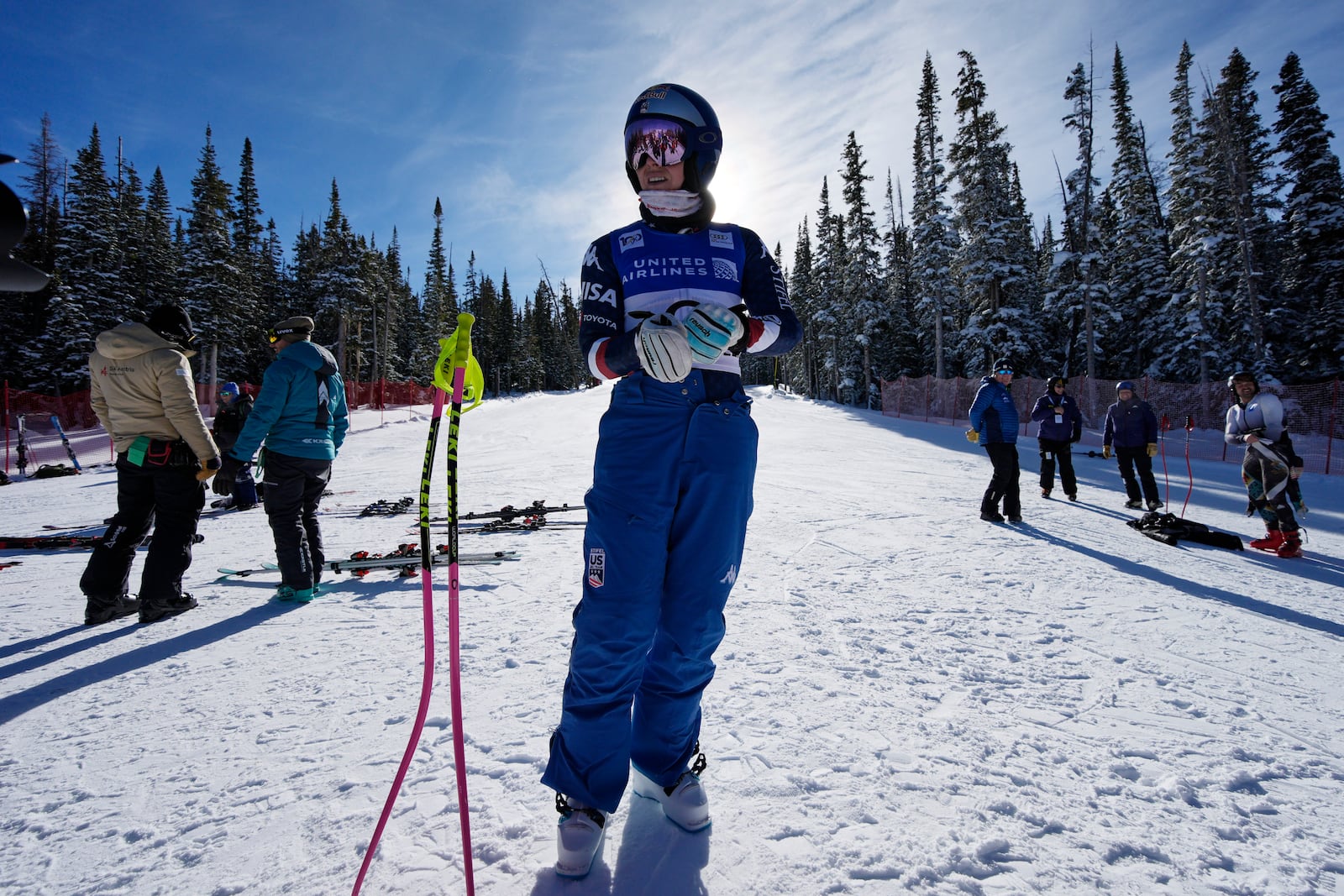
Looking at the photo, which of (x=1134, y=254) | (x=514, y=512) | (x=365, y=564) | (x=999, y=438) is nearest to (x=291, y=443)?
(x=365, y=564)

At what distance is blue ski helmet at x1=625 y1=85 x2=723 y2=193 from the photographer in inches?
84.9

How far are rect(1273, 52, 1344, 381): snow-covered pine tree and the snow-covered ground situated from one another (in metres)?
29.4

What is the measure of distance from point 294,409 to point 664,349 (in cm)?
427

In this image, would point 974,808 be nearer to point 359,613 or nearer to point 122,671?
point 359,613

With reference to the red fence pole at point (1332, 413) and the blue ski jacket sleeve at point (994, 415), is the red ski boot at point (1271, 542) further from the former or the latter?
the red fence pole at point (1332, 413)

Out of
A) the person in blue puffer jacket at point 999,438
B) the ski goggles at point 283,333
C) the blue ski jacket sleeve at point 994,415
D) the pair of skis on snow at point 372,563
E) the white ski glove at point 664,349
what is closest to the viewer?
the white ski glove at point 664,349

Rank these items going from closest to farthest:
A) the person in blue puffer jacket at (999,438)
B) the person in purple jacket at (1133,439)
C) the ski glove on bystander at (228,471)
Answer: the ski glove on bystander at (228,471), the person in blue puffer jacket at (999,438), the person in purple jacket at (1133,439)

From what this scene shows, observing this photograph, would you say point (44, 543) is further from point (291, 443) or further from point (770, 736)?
point (770, 736)

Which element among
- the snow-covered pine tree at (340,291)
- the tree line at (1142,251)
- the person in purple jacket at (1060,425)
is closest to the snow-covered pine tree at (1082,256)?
the tree line at (1142,251)

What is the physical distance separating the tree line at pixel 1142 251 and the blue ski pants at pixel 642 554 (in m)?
33.6

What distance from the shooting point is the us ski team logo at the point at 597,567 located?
6.38 ft

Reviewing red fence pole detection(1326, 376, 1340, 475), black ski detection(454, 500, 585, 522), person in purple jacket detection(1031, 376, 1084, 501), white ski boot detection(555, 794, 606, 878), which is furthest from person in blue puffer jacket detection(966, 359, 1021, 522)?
red fence pole detection(1326, 376, 1340, 475)

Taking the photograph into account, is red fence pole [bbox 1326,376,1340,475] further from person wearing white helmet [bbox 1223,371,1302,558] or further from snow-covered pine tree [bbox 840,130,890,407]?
snow-covered pine tree [bbox 840,130,890,407]

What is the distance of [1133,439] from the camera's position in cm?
922
